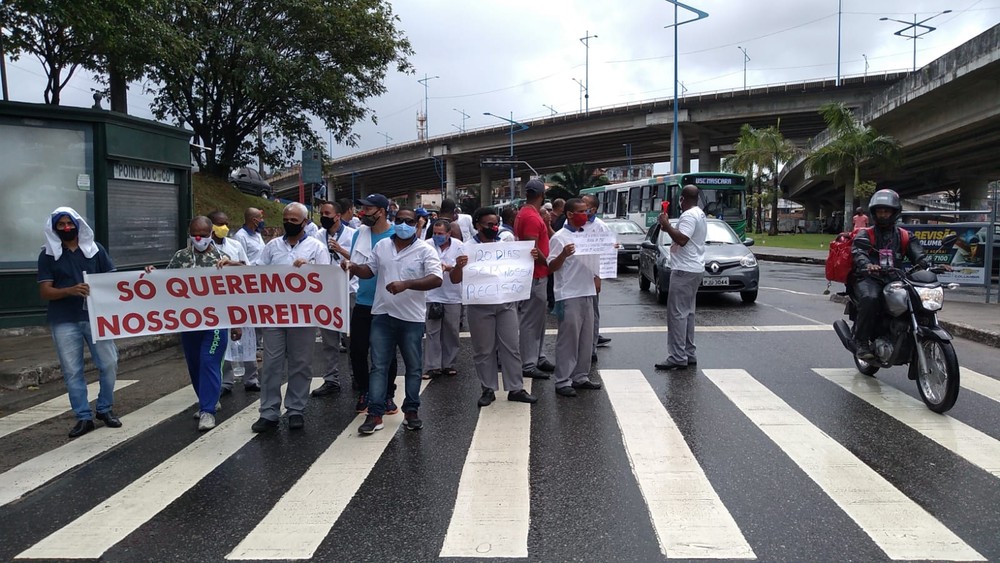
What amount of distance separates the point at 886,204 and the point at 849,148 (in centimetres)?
3407

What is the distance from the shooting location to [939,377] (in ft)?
19.7

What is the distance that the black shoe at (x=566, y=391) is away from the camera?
685 cm

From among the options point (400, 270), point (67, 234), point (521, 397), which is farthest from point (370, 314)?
point (67, 234)

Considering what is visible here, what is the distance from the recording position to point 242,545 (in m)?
3.85

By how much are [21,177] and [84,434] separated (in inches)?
245

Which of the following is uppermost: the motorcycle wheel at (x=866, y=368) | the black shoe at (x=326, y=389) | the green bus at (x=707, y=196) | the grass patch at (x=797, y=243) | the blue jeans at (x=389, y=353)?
the green bus at (x=707, y=196)

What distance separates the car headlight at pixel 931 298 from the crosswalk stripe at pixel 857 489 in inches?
55.3

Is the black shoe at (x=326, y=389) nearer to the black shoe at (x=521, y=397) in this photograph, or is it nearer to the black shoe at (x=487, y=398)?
the black shoe at (x=487, y=398)

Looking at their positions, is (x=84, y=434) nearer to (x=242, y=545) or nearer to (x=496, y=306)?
(x=242, y=545)

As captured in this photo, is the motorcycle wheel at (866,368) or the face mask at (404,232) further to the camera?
the motorcycle wheel at (866,368)

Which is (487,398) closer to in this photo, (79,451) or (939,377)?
(79,451)

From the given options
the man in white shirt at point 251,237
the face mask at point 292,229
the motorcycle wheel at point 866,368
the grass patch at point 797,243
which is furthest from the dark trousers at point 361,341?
the grass patch at point 797,243

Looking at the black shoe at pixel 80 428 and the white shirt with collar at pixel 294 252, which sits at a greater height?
the white shirt with collar at pixel 294 252

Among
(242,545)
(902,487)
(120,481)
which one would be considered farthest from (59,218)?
(902,487)
